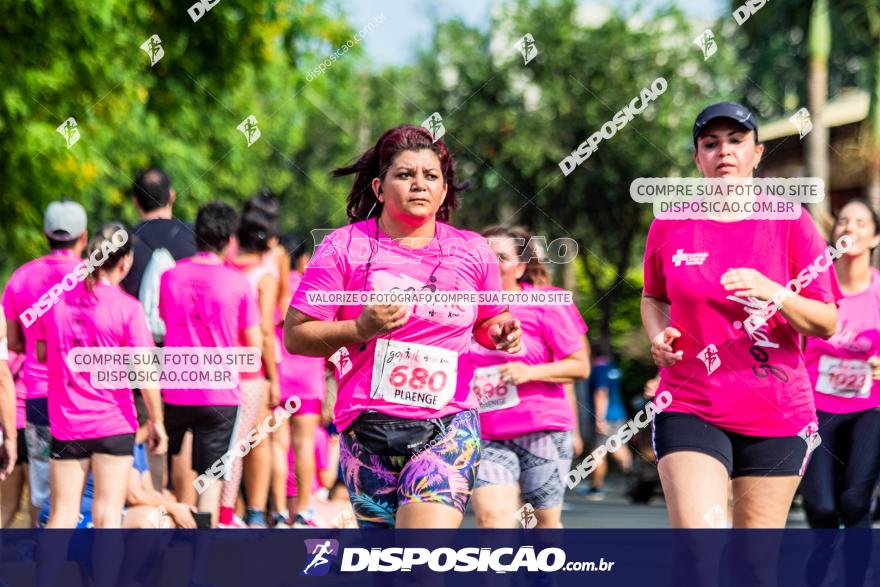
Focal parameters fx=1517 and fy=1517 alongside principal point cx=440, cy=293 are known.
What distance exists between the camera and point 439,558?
189 inches

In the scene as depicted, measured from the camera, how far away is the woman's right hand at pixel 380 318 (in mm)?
4500

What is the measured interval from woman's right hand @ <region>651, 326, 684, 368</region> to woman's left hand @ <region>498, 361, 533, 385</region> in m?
2.13

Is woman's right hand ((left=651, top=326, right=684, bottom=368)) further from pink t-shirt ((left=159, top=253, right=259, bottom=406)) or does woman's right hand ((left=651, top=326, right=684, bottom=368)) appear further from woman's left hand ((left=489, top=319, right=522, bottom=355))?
pink t-shirt ((left=159, top=253, right=259, bottom=406))

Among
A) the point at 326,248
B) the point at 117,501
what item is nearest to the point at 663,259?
the point at 326,248

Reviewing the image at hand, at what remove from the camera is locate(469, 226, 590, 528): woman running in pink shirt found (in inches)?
279

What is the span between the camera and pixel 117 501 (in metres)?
6.80

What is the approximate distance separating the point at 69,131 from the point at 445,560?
29.0ft

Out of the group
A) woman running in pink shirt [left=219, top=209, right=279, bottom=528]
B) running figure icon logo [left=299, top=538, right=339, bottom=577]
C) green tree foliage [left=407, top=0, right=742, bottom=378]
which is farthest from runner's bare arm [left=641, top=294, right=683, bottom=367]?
green tree foliage [left=407, top=0, right=742, bottom=378]

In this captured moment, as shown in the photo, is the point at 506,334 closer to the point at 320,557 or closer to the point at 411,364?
the point at 411,364

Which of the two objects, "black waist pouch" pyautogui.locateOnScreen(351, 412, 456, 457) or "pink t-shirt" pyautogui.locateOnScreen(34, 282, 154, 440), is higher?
"pink t-shirt" pyautogui.locateOnScreen(34, 282, 154, 440)

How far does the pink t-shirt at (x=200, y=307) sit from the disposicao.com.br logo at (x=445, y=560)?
2.18 metres

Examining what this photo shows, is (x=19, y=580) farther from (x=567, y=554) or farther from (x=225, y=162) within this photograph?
(x=225, y=162)

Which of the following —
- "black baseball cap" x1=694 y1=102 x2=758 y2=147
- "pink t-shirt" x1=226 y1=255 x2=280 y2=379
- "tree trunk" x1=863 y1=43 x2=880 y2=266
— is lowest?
"black baseball cap" x1=694 y1=102 x2=758 y2=147

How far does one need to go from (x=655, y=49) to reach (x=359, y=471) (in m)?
26.0
